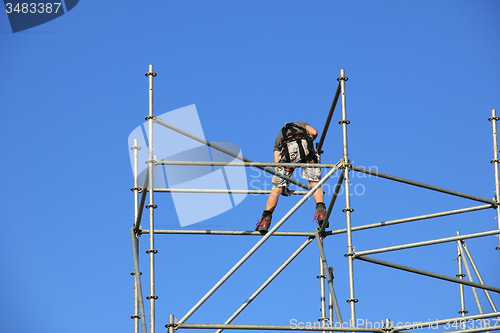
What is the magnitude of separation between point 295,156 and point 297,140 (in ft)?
0.92

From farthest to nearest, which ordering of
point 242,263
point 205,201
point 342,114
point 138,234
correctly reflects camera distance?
point 205,201
point 138,234
point 342,114
point 242,263

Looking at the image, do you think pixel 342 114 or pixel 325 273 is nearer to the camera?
pixel 342 114

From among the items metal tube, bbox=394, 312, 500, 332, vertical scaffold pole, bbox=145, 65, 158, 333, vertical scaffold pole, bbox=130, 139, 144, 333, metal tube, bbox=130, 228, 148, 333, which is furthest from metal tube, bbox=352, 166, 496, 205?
vertical scaffold pole, bbox=130, 139, 144, 333

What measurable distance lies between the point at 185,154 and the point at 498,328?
542 centimetres

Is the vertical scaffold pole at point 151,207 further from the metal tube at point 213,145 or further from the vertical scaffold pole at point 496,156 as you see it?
the vertical scaffold pole at point 496,156

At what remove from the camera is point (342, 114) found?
38.5ft

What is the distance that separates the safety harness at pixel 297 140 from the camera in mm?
12703

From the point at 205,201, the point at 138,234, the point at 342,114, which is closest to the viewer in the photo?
the point at 342,114

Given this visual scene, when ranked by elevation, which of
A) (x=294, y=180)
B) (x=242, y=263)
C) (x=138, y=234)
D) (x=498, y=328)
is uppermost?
(x=294, y=180)

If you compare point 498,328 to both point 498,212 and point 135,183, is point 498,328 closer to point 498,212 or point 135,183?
point 498,212

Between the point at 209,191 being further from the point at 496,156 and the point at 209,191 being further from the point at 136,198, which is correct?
the point at 496,156

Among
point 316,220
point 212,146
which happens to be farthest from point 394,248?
point 212,146

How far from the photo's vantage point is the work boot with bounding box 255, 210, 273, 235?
12078 millimetres

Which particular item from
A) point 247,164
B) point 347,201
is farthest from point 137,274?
point 347,201
